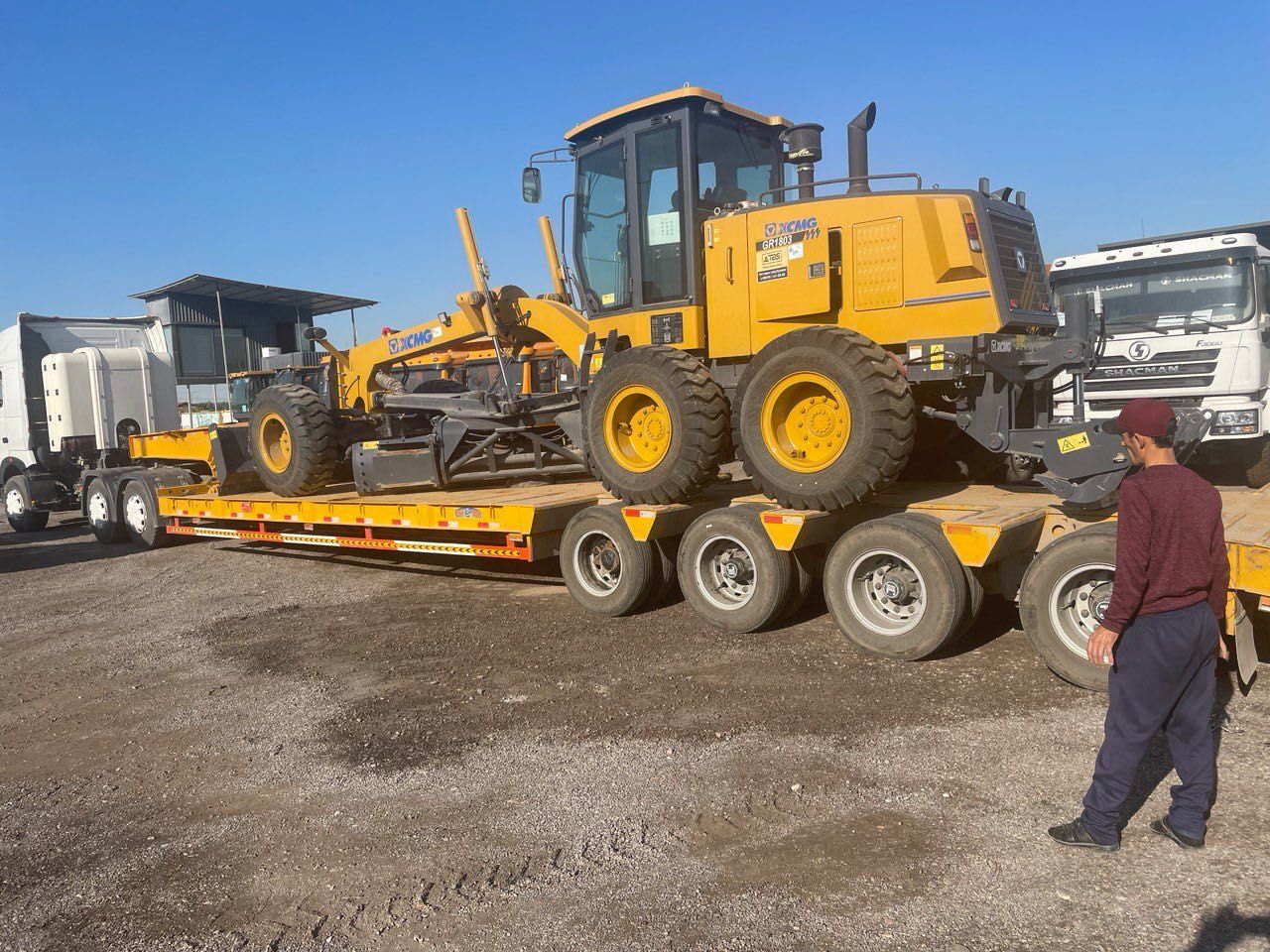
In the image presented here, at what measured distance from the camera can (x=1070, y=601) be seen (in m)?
5.11

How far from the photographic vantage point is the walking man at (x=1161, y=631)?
326 centimetres

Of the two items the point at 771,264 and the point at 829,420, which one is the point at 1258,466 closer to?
the point at 829,420

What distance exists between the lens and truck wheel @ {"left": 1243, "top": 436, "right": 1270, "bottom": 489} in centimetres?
802

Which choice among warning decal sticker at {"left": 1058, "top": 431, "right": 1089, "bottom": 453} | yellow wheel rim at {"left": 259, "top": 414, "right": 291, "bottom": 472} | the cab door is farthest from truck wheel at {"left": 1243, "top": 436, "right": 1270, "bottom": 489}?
yellow wheel rim at {"left": 259, "top": 414, "right": 291, "bottom": 472}

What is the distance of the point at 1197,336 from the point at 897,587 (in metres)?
5.45

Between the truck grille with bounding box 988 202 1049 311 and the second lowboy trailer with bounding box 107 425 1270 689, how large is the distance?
1.38m

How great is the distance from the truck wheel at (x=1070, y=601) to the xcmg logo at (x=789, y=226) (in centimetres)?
272

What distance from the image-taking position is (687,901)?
328cm

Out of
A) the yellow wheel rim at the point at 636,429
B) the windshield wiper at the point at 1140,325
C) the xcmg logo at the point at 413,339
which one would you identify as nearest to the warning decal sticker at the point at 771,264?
the yellow wheel rim at the point at 636,429

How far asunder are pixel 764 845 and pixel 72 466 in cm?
1472

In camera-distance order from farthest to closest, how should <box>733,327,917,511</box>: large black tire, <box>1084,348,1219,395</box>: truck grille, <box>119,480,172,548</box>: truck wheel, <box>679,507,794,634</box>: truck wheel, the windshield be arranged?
1. <box>119,480,172,548</box>: truck wheel
2. the windshield
3. <box>1084,348,1219,395</box>: truck grille
4. <box>679,507,794,634</box>: truck wheel
5. <box>733,327,917,511</box>: large black tire

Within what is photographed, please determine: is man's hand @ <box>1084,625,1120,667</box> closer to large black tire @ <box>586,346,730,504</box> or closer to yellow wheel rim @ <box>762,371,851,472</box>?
yellow wheel rim @ <box>762,371,851,472</box>

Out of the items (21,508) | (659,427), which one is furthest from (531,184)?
(21,508)

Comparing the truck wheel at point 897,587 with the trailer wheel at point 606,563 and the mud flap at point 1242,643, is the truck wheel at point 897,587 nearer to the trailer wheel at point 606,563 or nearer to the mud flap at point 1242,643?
the mud flap at point 1242,643
